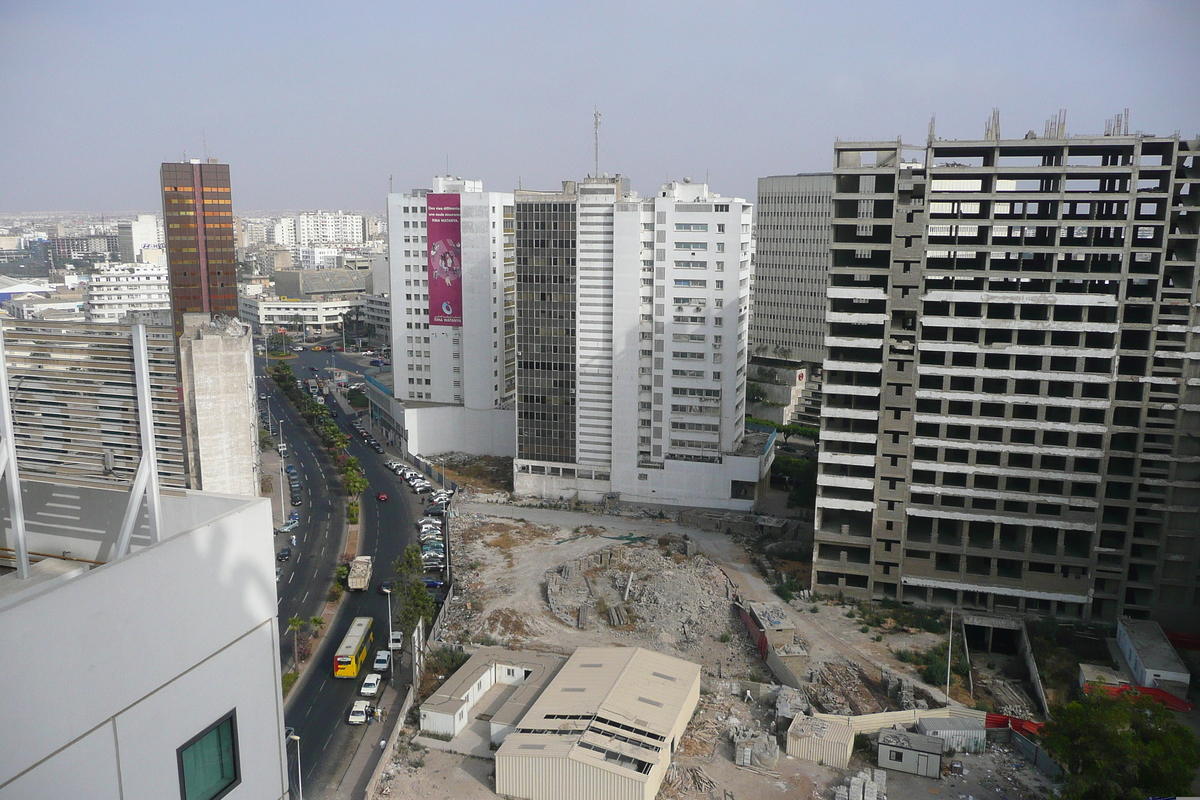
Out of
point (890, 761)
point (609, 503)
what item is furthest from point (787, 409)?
point (890, 761)

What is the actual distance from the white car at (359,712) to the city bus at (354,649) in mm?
1999

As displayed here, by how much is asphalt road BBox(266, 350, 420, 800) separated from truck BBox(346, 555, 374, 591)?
0.97 ft

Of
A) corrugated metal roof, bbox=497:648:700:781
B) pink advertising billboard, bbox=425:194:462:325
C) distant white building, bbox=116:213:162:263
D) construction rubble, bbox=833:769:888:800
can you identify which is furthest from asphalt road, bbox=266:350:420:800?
distant white building, bbox=116:213:162:263

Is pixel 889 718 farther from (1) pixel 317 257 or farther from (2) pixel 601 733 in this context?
(1) pixel 317 257

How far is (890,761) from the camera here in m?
23.2

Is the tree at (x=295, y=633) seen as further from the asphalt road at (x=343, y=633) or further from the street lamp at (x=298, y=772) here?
the street lamp at (x=298, y=772)

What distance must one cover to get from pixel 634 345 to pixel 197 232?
103ft

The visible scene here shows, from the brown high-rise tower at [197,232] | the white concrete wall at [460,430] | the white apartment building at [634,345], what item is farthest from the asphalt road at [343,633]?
the brown high-rise tower at [197,232]

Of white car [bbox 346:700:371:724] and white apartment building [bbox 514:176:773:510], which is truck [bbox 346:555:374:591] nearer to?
white car [bbox 346:700:371:724]

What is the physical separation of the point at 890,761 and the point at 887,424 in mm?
11942

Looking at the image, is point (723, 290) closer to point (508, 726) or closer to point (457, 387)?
point (457, 387)

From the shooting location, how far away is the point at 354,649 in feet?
91.6

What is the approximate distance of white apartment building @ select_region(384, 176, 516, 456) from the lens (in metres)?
47.9

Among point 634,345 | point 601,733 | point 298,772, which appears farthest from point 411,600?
point 634,345
